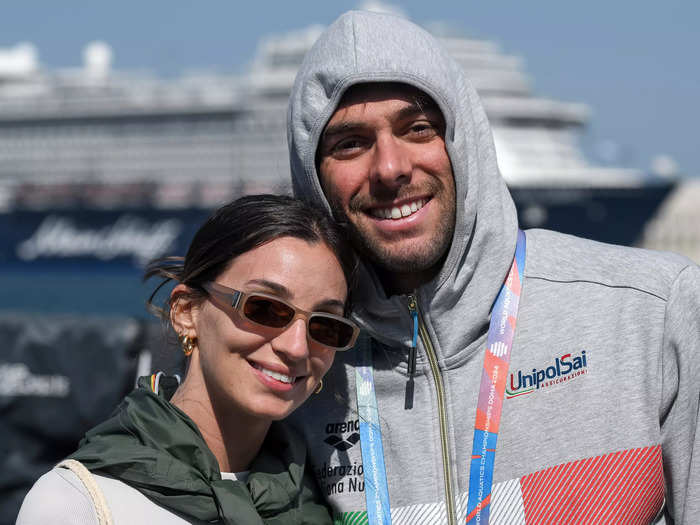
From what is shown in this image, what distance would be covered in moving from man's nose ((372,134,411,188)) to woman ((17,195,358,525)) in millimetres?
138

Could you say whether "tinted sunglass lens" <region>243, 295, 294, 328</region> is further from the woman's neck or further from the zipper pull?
the zipper pull

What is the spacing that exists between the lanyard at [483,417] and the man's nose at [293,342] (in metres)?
0.23

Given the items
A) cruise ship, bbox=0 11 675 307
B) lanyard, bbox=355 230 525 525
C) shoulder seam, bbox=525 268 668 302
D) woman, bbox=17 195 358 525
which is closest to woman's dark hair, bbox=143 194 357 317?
woman, bbox=17 195 358 525

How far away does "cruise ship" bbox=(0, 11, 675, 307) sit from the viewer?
100 ft

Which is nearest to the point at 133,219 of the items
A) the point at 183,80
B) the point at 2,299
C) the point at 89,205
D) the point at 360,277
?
the point at 89,205

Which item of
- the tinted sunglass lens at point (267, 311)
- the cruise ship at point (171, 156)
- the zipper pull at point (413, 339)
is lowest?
the cruise ship at point (171, 156)

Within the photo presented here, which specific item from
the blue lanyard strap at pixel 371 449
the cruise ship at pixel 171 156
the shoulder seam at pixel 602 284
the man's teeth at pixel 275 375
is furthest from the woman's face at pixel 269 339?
the cruise ship at pixel 171 156

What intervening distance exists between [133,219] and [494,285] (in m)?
30.7

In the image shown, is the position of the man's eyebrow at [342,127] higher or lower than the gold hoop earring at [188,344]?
higher

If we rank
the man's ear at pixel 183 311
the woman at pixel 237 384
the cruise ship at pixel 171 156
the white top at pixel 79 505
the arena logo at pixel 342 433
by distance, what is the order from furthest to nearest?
the cruise ship at pixel 171 156 → the arena logo at pixel 342 433 → the man's ear at pixel 183 311 → the woman at pixel 237 384 → the white top at pixel 79 505

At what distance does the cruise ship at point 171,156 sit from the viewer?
100 feet

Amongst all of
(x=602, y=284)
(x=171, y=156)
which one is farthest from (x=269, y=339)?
(x=171, y=156)

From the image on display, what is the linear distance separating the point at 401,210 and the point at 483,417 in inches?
16.6

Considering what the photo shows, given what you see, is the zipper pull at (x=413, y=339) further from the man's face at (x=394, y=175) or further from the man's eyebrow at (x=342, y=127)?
the man's eyebrow at (x=342, y=127)
